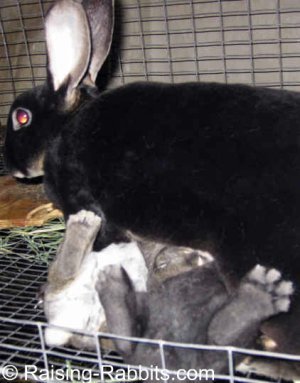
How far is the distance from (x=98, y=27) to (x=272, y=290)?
78 cm

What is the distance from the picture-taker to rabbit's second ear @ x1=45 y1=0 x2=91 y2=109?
4.33ft

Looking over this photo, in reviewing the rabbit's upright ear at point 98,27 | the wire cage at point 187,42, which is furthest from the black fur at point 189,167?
the wire cage at point 187,42

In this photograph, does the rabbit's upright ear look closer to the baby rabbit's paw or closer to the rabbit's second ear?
the rabbit's second ear

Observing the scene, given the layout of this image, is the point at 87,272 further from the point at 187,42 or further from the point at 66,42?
the point at 187,42

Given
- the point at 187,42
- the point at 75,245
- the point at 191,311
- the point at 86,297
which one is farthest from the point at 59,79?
the point at 187,42

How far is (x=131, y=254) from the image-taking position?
1.30m

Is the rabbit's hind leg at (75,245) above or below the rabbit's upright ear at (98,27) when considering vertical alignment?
below

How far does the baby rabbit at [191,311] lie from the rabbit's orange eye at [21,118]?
0.42 m

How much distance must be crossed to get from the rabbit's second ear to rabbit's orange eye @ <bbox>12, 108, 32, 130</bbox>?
9cm

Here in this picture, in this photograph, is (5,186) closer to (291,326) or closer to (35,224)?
(35,224)

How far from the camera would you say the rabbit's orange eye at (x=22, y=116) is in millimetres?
1413

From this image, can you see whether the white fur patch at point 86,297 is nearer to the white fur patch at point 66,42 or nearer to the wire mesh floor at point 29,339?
the wire mesh floor at point 29,339

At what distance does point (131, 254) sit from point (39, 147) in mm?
334

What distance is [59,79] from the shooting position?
1371 millimetres
